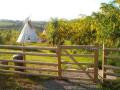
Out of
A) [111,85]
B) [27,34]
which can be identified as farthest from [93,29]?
[111,85]


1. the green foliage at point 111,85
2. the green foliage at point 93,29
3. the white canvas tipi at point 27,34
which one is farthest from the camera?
the white canvas tipi at point 27,34

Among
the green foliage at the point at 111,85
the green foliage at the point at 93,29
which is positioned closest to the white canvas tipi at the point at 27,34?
the green foliage at the point at 93,29

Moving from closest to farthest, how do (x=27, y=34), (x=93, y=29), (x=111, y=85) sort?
(x=111, y=85) < (x=93, y=29) < (x=27, y=34)

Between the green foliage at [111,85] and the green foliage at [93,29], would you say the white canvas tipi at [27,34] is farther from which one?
the green foliage at [111,85]

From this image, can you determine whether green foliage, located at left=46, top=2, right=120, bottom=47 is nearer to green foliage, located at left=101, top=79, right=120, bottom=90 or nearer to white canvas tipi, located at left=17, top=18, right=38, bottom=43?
white canvas tipi, located at left=17, top=18, right=38, bottom=43

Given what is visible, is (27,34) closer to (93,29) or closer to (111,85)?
(93,29)

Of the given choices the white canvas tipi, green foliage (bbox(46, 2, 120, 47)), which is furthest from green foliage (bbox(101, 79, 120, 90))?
the white canvas tipi

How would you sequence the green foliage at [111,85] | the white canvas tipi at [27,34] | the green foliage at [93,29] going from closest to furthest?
1. the green foliage at [111,85]
2. the green foliage at [93,29]
3. the white canvas tipi at [27,34]

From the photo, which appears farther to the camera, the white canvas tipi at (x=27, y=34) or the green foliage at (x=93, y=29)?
the white canvas tipi at (x=27, y=34)

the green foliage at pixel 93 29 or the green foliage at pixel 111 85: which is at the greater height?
the green foliage at pixel 93 29

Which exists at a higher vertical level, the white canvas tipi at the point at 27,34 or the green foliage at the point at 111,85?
the white canvas tipi at the point at 27,34

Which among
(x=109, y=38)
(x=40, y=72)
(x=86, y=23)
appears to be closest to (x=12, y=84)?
(x=40, y=72)

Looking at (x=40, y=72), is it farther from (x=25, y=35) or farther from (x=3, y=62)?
(x=25, y=35)

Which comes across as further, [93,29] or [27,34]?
[27,34]
